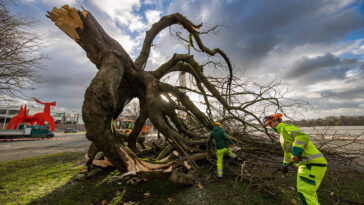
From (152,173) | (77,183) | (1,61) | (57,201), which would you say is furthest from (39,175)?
(1,61)

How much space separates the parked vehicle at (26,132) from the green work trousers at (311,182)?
2407 cm

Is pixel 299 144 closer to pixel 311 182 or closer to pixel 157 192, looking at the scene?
pixel 311 182

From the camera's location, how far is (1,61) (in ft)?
16.9

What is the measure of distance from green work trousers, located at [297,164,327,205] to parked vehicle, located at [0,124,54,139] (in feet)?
79.0

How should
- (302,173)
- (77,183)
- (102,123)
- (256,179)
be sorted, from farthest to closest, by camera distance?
(77,183) → (256,179) → (102,123) → (302,173)

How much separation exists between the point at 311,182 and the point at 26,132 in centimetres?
2493

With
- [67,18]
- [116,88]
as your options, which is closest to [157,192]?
[116,88]

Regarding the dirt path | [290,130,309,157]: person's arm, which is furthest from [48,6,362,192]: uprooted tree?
the dirt path

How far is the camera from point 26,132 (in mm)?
17000

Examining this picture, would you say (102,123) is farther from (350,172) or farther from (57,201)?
(350,172)

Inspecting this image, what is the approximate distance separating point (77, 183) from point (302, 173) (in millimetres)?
4542

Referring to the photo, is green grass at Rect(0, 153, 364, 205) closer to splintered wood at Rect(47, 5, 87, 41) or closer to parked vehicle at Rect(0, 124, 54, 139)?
splintered wood at Rect(47, 5, 87, 41)

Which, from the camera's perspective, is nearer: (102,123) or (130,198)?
(102,123)

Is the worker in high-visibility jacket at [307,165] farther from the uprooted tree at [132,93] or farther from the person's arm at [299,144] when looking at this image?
the uprooted tree at [132,93]
